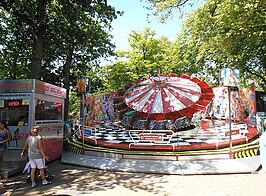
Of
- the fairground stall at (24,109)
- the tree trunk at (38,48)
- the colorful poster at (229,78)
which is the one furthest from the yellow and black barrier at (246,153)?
the tree trunk at (38,48)

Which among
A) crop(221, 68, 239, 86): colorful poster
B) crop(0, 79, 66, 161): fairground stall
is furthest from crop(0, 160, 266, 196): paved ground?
crop(221, 68, 239, 86): colorful poster

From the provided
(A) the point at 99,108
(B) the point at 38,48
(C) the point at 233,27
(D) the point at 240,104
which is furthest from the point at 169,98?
(A) the point at 99,108

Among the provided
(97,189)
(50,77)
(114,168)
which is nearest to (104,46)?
(50,77)

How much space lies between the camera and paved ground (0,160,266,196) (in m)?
6.27

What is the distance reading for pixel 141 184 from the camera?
7035mm

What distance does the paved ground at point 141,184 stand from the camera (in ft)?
20.6

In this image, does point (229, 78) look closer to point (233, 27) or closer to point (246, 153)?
point (246, 153)

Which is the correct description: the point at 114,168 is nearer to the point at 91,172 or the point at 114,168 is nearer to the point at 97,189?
the point at 91,172

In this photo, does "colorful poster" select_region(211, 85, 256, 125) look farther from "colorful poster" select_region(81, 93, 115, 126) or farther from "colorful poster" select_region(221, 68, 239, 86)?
"colorful poster" select_region(81, 93, 115, 126)

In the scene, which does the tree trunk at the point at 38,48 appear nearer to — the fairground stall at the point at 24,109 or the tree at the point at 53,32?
the tree at the point at 53,32

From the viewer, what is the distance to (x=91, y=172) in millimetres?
8547

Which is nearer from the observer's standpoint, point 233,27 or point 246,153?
point 246,153

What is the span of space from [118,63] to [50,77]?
9.43 m

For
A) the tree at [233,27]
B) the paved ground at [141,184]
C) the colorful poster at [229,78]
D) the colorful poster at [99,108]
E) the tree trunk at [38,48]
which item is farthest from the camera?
the colorful poster at [99,108]
